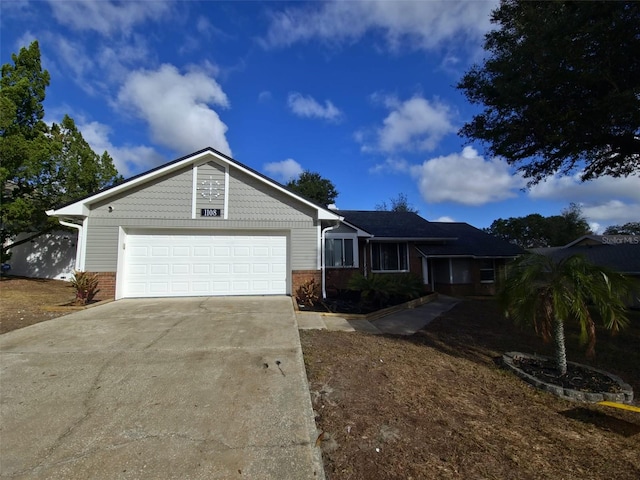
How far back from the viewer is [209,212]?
1116 centimetres

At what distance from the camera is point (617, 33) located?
23.8 feet

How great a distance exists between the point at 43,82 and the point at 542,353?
67.8 ft

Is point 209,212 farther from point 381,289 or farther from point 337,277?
point 381,289

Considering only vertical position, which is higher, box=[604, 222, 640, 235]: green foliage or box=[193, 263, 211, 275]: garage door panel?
box=[604, 222, 640, 235]: green foliage

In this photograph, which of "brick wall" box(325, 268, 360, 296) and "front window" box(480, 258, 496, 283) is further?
"front window" box(480, 258, 496, 283)

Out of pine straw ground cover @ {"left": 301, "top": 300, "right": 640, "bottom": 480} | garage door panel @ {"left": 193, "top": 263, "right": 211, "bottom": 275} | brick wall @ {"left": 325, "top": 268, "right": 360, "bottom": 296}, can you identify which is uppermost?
garage door panel @ {"left": 193, "top": 263, "right": 211, "bottom": 275}

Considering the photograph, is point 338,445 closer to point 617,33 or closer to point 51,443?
point 51,443

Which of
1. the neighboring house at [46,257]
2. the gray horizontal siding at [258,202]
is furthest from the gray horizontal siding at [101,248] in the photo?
the neighboring house at [46,257]

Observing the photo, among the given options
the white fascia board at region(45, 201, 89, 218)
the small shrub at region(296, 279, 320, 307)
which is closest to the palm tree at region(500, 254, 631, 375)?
the small shrub at region(296, 279, 320, 307)

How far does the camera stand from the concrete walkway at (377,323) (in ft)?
25.3

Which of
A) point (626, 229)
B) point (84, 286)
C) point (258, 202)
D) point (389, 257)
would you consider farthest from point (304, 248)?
point (626, 229)

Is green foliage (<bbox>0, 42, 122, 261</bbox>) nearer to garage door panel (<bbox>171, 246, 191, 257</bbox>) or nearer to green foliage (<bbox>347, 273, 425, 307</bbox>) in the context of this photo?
garage door panel (<bbox>171, 246, 191, 257</bbox>)

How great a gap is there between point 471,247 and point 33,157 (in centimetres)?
2074

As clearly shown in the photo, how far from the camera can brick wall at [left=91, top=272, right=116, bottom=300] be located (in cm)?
1029
